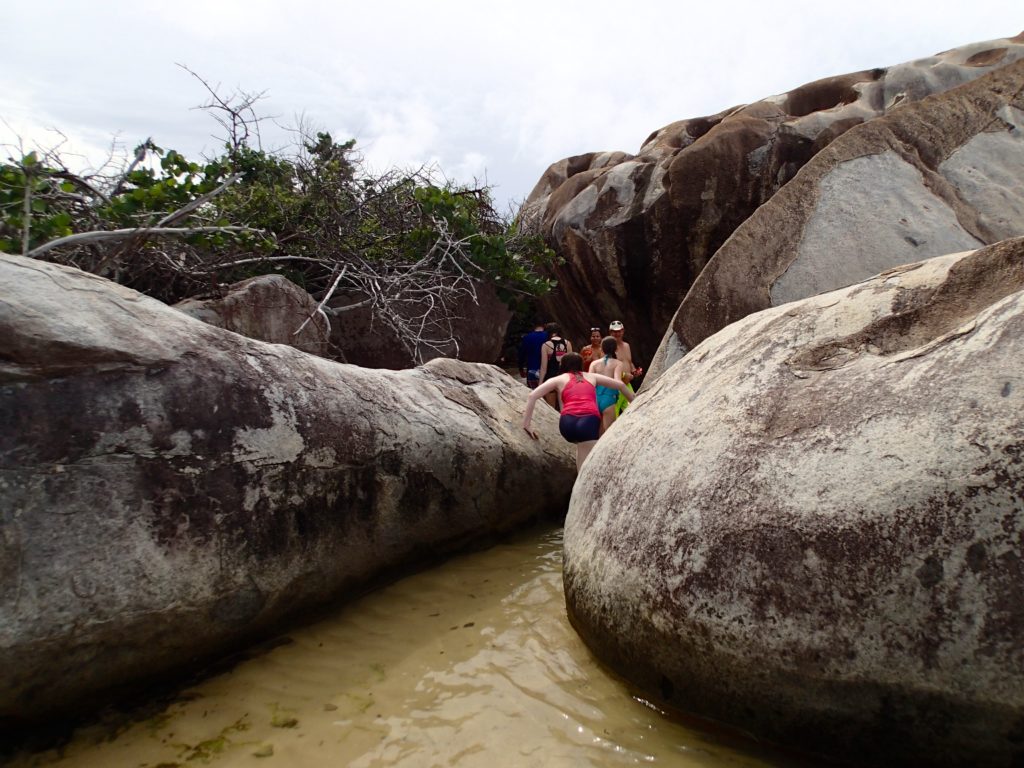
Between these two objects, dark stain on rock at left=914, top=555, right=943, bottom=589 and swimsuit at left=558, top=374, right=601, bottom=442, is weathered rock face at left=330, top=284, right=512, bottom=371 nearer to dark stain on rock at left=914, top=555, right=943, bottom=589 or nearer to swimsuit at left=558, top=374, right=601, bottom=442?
swimsuit at left=558, top=374, right=601, bottom=442

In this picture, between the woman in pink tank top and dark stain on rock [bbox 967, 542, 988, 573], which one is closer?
dark stain on rock [bbox 967, 542, 988, 573]

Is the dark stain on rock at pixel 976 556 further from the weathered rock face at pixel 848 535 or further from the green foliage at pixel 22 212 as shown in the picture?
the green foliage at pixel 22 212

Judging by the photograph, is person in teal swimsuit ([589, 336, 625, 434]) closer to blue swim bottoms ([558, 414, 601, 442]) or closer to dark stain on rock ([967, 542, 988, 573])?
blue swim bottoms ([558, 414, 601, 442])

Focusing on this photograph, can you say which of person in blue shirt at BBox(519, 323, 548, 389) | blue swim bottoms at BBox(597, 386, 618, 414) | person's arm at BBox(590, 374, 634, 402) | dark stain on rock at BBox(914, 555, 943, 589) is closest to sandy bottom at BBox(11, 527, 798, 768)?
dark stain on rock at BBox(914, 555, 943, 589)

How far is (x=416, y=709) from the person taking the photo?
2.58 meters

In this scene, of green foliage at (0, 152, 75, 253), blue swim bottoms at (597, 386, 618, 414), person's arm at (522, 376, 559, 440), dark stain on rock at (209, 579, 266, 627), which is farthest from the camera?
blue swim bottoms at (597, 386, 618, 414)

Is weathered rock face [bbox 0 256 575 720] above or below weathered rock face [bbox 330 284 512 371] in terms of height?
below

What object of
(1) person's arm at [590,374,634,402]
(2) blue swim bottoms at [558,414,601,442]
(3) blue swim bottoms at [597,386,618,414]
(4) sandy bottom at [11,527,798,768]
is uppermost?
(1) person's arm at [590,374,634,402]

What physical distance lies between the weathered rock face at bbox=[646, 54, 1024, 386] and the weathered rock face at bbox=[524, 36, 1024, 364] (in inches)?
108

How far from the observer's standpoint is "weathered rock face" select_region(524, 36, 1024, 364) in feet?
28.1

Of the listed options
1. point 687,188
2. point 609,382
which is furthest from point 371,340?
point 687,188

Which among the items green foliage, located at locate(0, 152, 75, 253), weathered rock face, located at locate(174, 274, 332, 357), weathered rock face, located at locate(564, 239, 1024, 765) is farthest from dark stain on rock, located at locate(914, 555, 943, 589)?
weathered rock face, located at locate(174, 274, 332, 357)

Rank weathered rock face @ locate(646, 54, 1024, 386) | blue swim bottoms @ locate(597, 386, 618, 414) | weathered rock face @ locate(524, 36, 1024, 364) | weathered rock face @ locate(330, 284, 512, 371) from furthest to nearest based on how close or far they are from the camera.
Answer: weathered rock face @ locate(524, 36, 1024, 364) → weathered rock face @ locate(330, 284, 512, 371) → blue swim bottoms @ locate(597, 386, 618, 414) → weathered rock face @ locate(646, 54, 1024, 386)

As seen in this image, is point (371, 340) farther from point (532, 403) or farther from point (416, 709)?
point (416, 709)
